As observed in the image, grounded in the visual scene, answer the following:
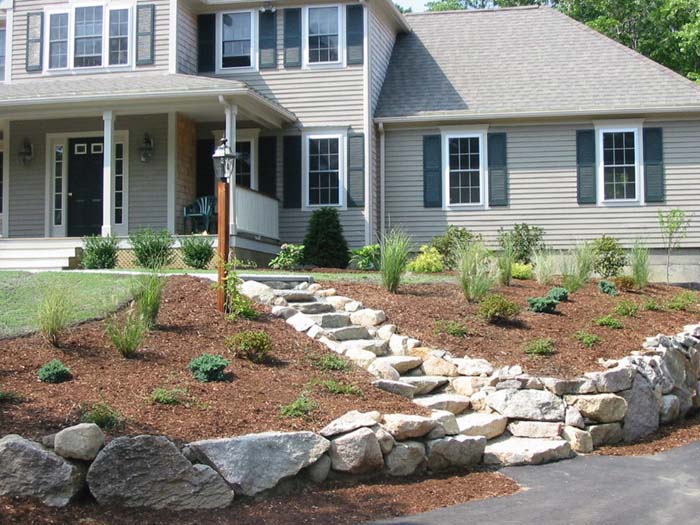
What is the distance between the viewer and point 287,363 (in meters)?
8.36

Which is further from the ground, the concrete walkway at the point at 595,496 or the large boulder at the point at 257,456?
the large boulder at the point at 257,456

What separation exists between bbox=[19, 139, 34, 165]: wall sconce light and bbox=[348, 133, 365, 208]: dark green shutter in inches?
259

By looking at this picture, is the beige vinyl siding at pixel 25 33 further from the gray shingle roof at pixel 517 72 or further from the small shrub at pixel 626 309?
the small shrub at pixel 626 309

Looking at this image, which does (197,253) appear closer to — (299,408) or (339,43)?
(339,43)

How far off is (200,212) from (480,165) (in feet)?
18.8

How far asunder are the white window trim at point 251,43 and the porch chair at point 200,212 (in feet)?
9.71

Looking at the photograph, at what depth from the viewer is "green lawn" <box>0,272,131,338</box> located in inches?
346

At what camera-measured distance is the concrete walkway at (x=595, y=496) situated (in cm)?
596

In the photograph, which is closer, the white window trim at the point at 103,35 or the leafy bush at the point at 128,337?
the leafy bush at the point at 128,337

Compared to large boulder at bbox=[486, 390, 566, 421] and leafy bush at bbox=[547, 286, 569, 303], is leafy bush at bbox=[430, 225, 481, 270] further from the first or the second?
large boulder at bbox=[486, 390, 566, 421]

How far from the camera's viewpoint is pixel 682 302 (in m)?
12.2

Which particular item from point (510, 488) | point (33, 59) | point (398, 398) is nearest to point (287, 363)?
point (398, 398)

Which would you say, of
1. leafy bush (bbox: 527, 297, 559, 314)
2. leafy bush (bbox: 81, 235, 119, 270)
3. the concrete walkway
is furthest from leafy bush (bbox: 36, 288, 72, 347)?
leafy bush (bbox: 81, 235, 119, 270)

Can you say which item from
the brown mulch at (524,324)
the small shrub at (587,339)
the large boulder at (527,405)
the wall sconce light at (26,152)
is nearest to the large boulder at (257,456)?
the large boulder at (527,405)
